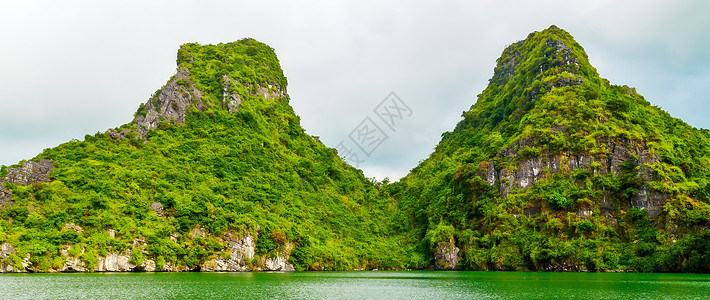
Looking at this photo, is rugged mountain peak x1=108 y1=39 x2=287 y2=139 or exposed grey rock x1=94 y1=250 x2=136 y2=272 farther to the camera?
rugged mountain peak x1=108 y1=39 x2=287 y2=139

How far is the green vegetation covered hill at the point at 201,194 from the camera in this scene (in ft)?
152

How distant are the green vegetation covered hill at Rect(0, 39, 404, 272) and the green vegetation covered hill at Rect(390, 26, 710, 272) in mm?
11665

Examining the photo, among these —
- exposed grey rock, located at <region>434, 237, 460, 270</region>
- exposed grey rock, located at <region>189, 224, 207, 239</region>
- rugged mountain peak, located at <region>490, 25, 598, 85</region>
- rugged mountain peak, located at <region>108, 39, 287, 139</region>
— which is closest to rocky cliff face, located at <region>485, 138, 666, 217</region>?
exposed grey rock, located at <region>434, 237, 460, 270</region>

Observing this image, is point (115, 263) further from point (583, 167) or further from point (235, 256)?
point (583, 167)

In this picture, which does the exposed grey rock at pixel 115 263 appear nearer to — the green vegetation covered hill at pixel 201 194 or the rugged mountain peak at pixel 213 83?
the green vegetation covered hill at pixel 201 194

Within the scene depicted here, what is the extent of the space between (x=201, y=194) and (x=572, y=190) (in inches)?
1912

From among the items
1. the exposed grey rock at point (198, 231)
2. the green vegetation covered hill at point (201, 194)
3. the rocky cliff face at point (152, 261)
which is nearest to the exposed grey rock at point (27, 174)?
the green vegetation covered hill at point (201, 194)

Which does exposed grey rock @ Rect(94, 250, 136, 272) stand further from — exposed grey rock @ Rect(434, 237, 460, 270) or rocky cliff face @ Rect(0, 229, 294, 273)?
exposed grey rock @ Rect(434, 237, 460, 270)

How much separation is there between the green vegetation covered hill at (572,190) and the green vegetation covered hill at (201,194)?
11.7 m

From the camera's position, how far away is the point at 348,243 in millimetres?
72062

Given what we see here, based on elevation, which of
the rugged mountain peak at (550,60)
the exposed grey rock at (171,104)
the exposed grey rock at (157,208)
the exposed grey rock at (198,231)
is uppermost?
the rugged mountain peak at (550,60)

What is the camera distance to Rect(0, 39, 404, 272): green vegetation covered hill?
4638 centimetres

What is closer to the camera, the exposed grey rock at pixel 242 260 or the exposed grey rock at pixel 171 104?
the exposed grey rock at pixel 242 260

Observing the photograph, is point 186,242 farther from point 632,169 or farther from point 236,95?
point 632,169
